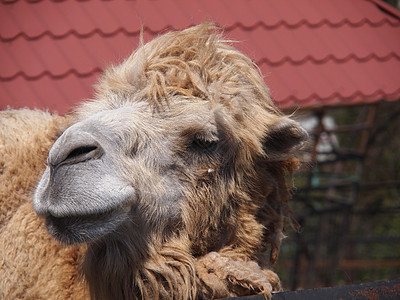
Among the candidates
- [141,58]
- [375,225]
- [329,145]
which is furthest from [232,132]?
[375,225]

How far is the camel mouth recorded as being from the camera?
1956 mm

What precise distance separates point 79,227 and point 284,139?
1247 mm

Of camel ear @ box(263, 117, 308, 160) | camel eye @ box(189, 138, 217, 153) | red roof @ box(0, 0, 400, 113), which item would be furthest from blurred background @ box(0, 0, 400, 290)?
camel eye @ box(189, 138, 217, 153)

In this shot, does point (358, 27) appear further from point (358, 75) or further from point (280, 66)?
point (280, 66)

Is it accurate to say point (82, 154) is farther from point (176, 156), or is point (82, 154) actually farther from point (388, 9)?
point (388, 9)

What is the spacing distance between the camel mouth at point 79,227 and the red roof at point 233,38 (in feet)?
10.9

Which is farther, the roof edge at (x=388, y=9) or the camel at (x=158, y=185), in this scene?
the roof edge at (x=388, y=9)

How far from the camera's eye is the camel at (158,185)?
1983 mm

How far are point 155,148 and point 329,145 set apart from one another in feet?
20.3

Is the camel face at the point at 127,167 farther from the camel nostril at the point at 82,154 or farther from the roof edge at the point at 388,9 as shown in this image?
the roof edge at the point at 388,9

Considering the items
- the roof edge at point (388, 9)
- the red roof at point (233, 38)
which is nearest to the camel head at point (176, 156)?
the red roof at point (233, 38)

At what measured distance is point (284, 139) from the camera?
2.66 metres

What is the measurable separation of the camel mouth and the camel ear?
1.03 meters

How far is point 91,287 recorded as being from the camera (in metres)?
2.26
